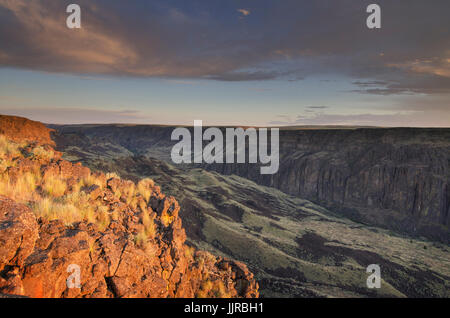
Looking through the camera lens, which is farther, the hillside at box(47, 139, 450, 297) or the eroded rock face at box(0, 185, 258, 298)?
the hillside at box(47, 139, 450, 297)

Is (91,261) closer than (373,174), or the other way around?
(91,261)

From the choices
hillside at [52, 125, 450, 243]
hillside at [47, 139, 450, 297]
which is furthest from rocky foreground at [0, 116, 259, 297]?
hillside at [52, 125, 450, 243]

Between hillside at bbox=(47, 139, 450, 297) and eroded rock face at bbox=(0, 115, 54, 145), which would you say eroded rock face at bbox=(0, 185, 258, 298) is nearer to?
hillside at bbox=(47, 139, 450, 297)

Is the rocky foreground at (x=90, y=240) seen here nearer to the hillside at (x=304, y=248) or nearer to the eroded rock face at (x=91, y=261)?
the eroded rock face at (x=91, y=261)

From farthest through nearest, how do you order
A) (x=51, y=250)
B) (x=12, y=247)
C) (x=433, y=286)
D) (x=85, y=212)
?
(x=433, y=286)
(x=85, y=212)
(x=51, y=250)
(x=12, y=247)

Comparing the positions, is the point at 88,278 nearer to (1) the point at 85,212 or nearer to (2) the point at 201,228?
(1) the point at 85,212

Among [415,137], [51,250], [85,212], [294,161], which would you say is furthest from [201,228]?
[415,137]

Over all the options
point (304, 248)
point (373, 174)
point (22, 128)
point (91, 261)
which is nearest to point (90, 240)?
point (91, 261)

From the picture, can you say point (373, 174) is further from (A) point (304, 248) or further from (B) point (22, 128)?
(B) point (22, 128)
